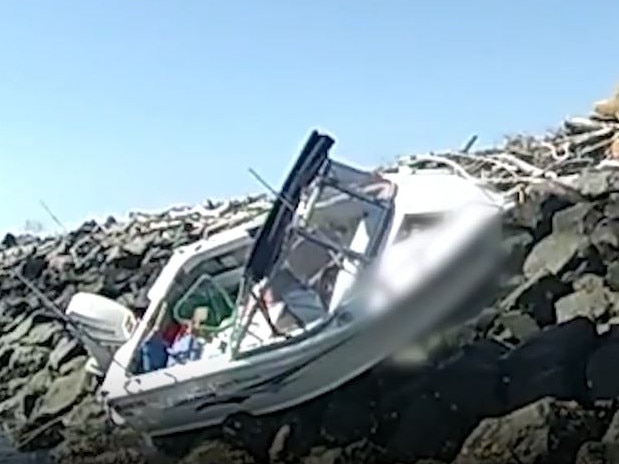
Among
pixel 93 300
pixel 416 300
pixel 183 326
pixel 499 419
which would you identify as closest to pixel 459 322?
pixel 416 300

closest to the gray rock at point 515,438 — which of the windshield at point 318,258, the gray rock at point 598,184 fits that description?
the windshield at point 318,258

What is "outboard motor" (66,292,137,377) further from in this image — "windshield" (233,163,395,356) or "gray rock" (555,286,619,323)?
"gray rock" (555,286,619,323)

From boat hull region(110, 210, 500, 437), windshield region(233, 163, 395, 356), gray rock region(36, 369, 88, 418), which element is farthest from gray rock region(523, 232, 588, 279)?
gray rock region(36, 369, 88, 418)

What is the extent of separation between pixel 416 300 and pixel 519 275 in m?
0.99

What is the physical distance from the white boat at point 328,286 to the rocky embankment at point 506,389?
20 cm

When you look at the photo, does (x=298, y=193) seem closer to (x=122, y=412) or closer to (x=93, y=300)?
(x=122, y=412)

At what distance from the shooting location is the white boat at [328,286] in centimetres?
1158

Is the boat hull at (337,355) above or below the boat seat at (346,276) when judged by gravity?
below

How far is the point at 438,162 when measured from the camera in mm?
14883

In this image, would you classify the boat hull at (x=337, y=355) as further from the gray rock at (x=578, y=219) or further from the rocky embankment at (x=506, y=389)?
the gray rock at (x=578, y=219)

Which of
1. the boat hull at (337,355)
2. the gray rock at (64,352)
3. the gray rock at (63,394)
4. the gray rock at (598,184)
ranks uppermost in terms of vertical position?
the gray rock at (598,184)

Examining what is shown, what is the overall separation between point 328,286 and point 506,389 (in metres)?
2.01

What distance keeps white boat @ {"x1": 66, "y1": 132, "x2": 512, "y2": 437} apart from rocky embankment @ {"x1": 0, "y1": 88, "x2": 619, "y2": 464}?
0.20 m

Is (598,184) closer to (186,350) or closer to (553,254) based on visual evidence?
(553,254)
